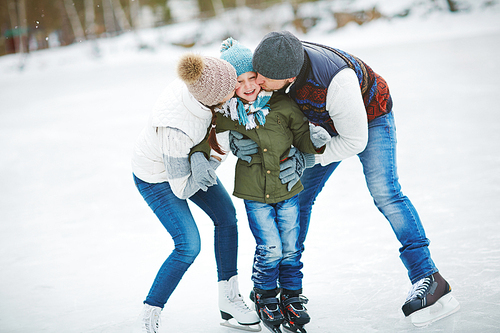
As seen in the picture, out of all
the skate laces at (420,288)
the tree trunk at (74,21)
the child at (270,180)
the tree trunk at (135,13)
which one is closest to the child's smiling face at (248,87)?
the child at (270,180)

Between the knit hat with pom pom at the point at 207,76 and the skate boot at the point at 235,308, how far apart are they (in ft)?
2.62

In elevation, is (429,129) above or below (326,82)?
below

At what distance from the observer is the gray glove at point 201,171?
1543mm

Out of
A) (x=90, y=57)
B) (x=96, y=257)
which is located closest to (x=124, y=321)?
(x=96, y=257)

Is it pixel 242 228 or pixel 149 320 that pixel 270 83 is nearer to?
pixel 149 320

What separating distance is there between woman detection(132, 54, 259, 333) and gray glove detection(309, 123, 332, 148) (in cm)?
35

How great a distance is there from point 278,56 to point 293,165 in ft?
1.42

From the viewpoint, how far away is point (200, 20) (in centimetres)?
1523

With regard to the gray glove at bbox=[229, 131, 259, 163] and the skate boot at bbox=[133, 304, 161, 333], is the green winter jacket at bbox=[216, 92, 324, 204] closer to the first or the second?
the gray glove at bbox=[229, 131, 259, 163]

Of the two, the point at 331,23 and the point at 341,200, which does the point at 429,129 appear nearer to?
the point at 341,200

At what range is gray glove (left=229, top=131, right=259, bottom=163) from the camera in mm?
1638

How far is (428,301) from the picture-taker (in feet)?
5.62

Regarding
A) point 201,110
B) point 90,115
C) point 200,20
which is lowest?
point 90,115

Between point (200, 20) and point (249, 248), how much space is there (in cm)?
1392
